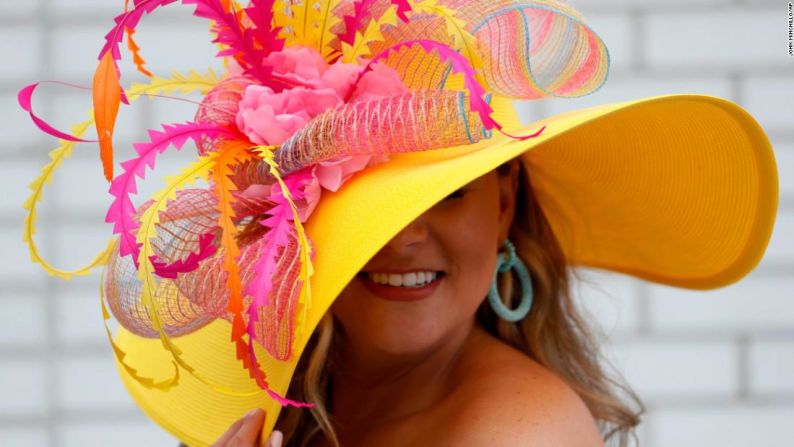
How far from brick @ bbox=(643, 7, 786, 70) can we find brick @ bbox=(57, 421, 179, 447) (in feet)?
4.18

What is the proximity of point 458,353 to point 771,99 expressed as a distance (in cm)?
138

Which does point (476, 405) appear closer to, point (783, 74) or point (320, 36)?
point (320, 36)

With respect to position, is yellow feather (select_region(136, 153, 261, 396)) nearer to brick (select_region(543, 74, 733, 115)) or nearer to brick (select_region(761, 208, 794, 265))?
brick (select_region(543, 74, 733, 115))

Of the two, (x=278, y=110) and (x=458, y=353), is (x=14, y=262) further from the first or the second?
(x=278, y=110)

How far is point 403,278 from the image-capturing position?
1.08 metres

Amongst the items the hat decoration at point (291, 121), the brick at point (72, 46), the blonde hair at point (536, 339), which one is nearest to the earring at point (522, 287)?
the blonde hair at point (536, 339)

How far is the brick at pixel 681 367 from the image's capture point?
2316 millimetres

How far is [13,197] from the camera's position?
7.86 ft

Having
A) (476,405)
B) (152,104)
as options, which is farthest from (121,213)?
(152,104)

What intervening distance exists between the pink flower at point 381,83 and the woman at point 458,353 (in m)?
0.13

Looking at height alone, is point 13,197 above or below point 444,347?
above

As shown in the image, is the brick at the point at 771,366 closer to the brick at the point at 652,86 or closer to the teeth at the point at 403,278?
the brick at the point at 652,86

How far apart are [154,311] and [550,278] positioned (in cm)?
53

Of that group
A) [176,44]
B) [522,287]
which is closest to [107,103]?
[522,287]
